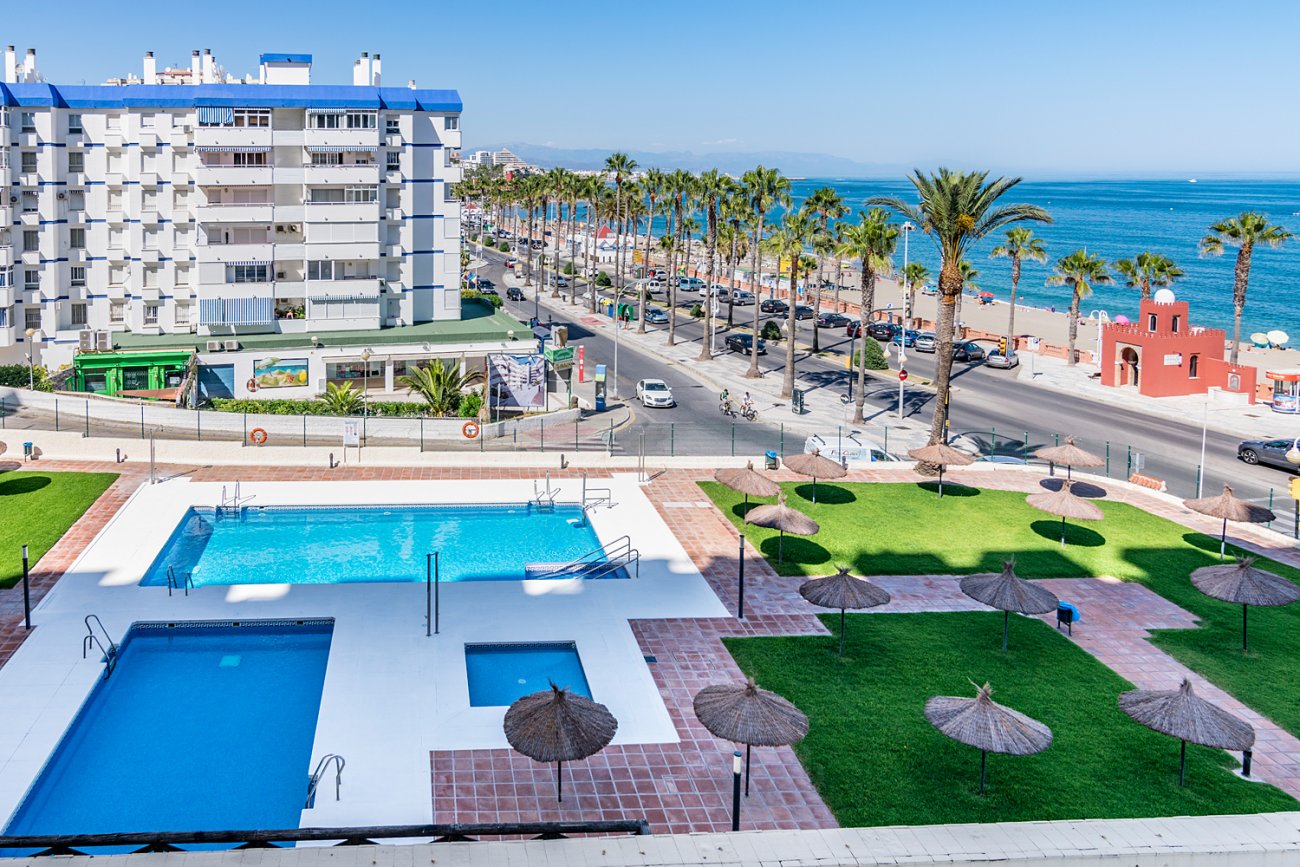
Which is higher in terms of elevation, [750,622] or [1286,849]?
[1286,849]

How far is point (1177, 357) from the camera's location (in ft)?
207

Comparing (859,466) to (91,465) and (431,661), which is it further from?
(91,465)

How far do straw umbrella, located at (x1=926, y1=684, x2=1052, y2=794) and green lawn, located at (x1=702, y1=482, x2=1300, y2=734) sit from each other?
877 centimetres

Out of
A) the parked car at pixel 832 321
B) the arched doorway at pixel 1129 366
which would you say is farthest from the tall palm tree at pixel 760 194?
the arched doorway at pixel 1129 366

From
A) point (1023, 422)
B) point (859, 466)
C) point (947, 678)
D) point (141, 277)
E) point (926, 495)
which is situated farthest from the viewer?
point (141, 277)

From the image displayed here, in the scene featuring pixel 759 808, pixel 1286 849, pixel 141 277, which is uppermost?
pixel 141 277

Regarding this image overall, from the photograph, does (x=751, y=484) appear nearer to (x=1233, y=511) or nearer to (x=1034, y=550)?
(x=1034, y=550)

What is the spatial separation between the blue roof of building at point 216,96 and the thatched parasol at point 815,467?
35.1m

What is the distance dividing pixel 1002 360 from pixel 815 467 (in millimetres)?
40507

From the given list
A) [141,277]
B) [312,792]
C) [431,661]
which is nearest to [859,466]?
[431,661]

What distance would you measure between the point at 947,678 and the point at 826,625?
3.93m

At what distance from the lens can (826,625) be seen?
28.0 metres

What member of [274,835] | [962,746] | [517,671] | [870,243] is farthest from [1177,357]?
[274,835]

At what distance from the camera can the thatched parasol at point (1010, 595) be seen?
24.7m
